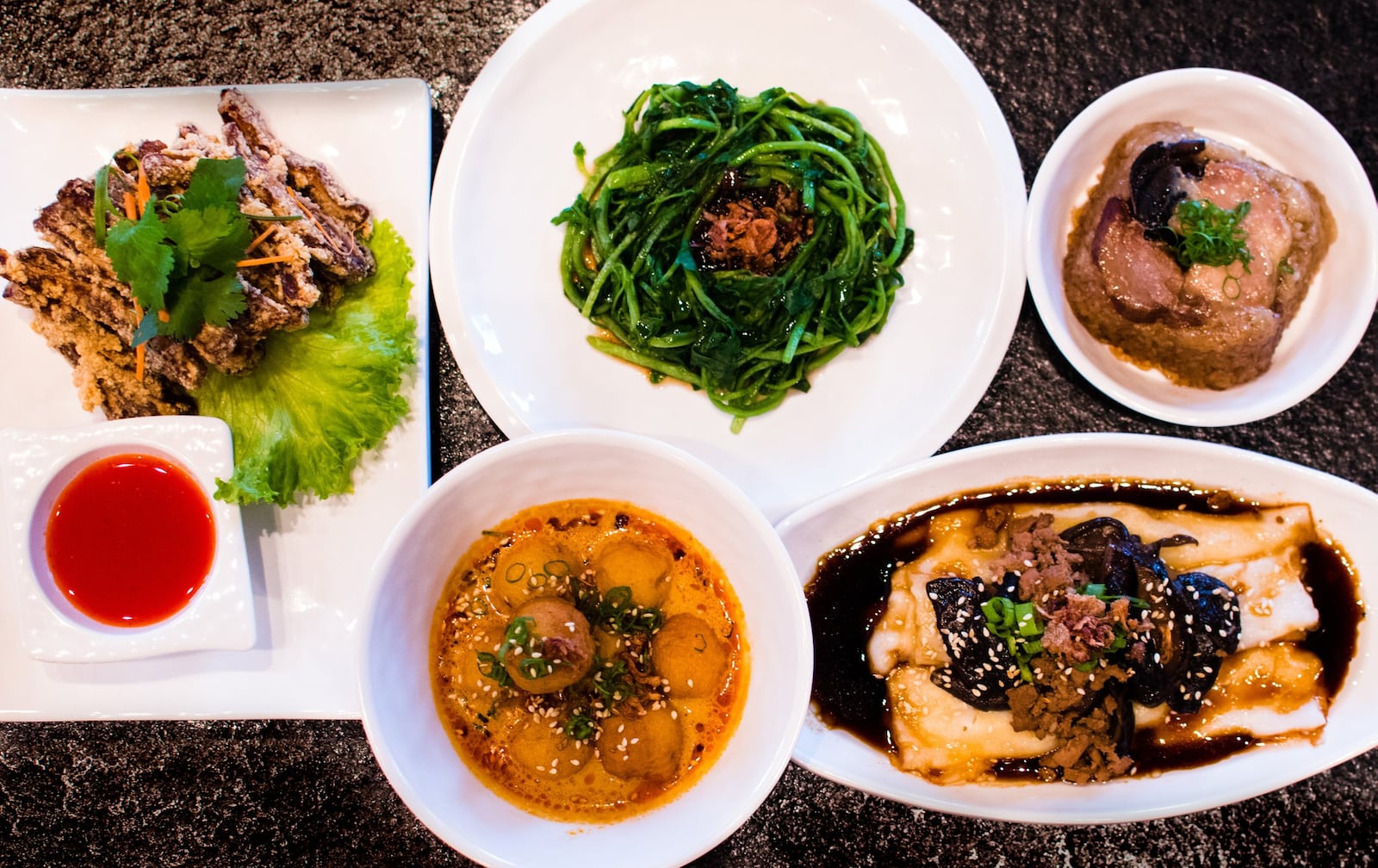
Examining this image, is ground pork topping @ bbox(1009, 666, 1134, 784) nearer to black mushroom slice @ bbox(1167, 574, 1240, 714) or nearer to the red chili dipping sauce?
black mushroom slice @ bbox(1167, 574, 1240, 714)

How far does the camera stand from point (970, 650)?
2.44m

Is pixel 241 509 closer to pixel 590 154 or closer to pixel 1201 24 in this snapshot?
pixel 590 154

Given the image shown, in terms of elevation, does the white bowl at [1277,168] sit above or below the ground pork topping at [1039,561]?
above

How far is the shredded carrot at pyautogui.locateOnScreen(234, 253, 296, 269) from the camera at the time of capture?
2.25 m

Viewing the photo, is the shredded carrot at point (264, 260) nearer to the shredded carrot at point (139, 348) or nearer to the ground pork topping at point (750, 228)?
the shredded carrot at point (139, 348)

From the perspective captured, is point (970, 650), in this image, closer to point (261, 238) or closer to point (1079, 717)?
point (1079, 717)

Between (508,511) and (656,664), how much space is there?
597 mm

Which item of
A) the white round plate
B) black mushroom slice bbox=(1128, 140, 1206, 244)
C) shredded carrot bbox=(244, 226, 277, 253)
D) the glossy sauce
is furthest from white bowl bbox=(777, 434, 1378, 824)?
shredded carrot bbox=(244, 226, 277, 253)

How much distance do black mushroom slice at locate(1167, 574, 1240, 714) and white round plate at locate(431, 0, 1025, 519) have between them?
0.87 metres

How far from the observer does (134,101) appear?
8.31ft

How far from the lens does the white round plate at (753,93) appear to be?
251 cm

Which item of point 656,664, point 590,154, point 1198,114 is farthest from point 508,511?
point 1198,114

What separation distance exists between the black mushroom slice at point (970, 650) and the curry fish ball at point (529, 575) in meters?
1.14

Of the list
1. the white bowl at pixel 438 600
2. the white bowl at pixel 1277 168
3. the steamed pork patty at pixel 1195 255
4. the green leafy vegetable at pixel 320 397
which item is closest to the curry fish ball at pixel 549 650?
the white bowl at pixel 438 600
